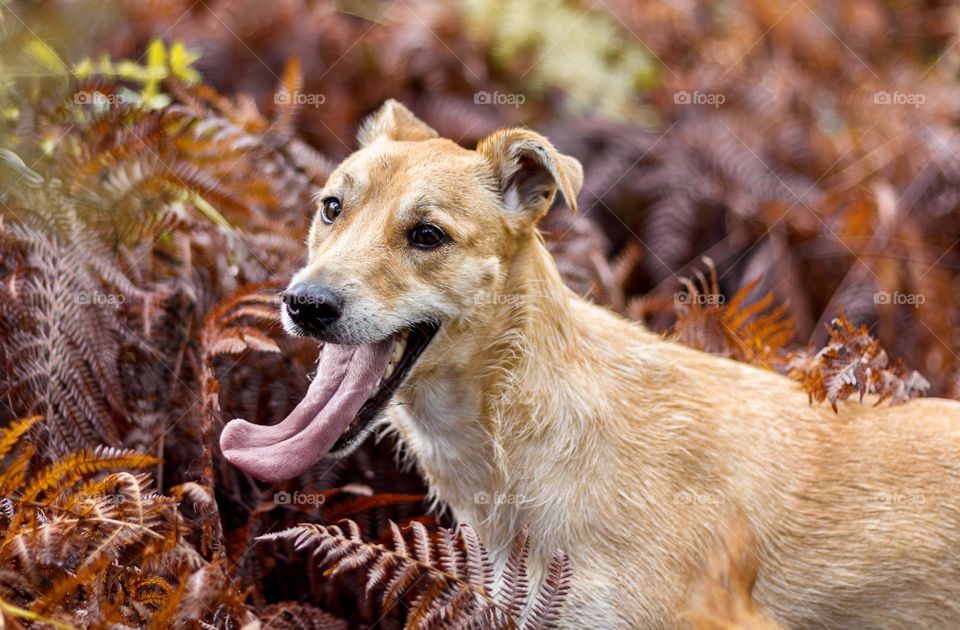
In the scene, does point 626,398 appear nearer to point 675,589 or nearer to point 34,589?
point 675,589

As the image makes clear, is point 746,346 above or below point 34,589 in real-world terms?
above

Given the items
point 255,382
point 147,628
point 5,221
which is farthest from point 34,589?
point 5,221

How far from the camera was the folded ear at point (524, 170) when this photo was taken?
3467mm

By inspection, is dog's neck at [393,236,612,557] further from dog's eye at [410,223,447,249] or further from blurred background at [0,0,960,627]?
blurred background at [0,0,960,627]

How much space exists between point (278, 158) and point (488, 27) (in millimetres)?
2489

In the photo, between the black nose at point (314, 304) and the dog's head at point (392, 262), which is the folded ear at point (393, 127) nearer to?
the dog's head at point (392, 262)

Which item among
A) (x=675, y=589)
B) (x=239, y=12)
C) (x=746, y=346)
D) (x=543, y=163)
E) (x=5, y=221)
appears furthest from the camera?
(x=239, y=12)

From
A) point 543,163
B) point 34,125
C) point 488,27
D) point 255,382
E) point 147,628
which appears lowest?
point 147,628

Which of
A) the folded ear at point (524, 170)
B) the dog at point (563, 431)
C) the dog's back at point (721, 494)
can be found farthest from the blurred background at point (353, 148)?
the folded ear at point (524, 170)

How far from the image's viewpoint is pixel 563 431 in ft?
10.9

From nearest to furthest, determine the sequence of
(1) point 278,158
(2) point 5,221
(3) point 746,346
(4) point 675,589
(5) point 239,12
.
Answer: (4) point 675,589, (2) point 5,221, (3) point 746,346, (1) point 278,158, (5) point 239,12

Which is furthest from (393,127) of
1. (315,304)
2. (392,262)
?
(315,304)

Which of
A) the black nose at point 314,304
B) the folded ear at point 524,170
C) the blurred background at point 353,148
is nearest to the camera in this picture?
the black nose at point 314,304

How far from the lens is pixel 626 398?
11.4ft
